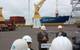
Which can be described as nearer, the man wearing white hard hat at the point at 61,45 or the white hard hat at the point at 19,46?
the man wearing white hard hat at the point at 61,45

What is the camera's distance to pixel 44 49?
3.86m

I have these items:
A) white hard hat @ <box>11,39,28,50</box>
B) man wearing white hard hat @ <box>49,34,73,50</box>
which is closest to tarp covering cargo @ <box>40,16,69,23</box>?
white hard hat @ <box>11,39,28,50</box>

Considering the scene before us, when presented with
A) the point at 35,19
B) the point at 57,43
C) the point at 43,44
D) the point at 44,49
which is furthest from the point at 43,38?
the point at 57,43

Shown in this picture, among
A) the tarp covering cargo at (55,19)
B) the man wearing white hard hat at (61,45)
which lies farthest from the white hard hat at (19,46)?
the tarp covering cargo at (55,19)

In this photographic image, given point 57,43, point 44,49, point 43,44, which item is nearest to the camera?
point 57,43

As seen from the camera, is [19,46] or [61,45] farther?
[19,46]

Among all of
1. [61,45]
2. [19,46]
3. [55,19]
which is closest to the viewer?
[61,45]

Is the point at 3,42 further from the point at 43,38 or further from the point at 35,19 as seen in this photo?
the point at 43,38

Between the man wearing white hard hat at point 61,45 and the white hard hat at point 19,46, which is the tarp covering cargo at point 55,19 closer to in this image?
A: the white hard hat at point 19,46

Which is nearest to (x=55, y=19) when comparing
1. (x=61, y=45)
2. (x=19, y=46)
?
(x=19, y=46)

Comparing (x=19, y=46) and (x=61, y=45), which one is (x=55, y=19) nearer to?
(x=19, y=46)

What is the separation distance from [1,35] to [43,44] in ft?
4.68

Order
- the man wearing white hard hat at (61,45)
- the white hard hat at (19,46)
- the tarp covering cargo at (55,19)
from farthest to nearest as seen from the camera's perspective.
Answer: the tarp covering cargo at (55,19)
the white hard hat at (19,46)
the man wearing white hard hat at (61,45)

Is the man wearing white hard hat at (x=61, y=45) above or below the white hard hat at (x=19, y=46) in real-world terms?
above
